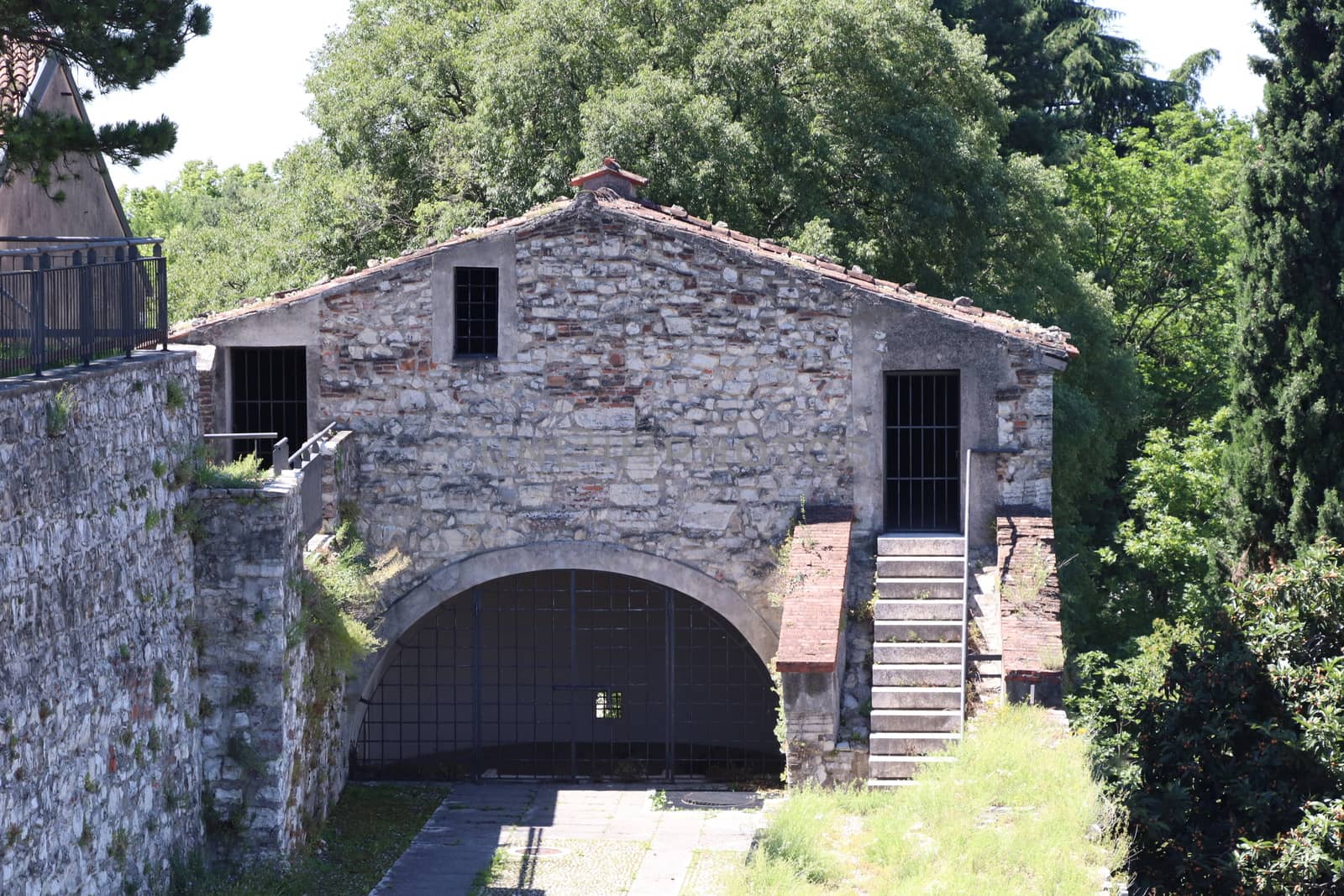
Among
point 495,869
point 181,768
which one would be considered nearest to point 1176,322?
point 495,869

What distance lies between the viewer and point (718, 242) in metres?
15.9

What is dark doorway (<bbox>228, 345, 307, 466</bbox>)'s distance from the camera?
17.0m

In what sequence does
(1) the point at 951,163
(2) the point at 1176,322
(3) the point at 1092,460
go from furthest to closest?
(2) the point at 1176,322, (3) the point at 1092,460, (1) the point at 951,163

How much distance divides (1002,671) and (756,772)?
4.16 meters

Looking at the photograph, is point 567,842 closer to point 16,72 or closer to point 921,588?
point 921,588

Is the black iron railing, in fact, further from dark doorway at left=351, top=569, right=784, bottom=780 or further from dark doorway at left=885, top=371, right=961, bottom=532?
dark doorway at left=885, top=371, right=961, bottom=532

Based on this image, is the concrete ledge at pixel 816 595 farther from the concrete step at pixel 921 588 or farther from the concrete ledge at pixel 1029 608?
the concrete ledge at pixel 1029 608

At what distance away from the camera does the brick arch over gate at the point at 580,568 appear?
16.3 m

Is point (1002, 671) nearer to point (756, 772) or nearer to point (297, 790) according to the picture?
point (756, 772)

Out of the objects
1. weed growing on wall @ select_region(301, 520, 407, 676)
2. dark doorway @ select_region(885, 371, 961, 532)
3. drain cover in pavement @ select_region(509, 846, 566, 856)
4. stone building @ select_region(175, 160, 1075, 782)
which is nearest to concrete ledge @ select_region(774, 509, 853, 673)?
stone building @ select_region(175, 160, 1075, 782)

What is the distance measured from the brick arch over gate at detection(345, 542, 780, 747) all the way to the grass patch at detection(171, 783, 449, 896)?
62.6 inches

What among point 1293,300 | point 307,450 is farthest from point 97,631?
point 1293,300

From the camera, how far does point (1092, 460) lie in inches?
990

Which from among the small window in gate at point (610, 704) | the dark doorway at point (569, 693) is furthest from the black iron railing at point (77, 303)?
the small window in gate at point (610, 704)
